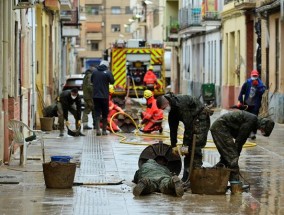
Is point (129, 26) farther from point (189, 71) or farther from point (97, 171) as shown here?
point (97, 171)

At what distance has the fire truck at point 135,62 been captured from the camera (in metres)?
47.2

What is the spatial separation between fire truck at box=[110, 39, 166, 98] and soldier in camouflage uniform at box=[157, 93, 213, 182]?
3182 centimetres

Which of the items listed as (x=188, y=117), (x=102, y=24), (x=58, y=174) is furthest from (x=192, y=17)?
(x=102, y=24)

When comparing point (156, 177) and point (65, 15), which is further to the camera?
point (65, 15)

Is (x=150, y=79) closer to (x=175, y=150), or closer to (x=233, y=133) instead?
(x=175, y=150)

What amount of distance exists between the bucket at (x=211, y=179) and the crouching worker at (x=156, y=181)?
323 mm

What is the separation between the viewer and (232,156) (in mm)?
14891

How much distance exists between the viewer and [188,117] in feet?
49.0

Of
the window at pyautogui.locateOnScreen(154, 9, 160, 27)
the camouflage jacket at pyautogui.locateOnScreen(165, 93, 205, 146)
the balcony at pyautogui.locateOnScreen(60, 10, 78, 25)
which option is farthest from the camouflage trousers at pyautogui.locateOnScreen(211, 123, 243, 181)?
the window at pyautogui.locateOnScreen(154, 9, 160, 27)

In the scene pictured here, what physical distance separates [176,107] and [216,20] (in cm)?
3454

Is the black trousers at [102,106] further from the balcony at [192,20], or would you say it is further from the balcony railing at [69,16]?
the balcony at [192,20]

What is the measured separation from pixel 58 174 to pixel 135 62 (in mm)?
33079

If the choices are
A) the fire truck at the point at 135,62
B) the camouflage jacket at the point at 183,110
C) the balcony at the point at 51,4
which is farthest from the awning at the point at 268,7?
the camouflage jacket at the point at 183,110

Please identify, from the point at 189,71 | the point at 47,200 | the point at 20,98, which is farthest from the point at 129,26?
the point at 47,200
